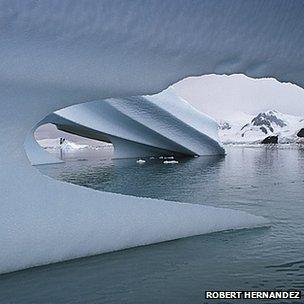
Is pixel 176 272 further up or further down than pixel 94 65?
further down

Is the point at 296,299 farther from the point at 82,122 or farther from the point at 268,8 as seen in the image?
the point at 82,122

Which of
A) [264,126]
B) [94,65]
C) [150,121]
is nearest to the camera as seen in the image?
[94,65]

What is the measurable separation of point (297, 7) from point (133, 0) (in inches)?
59.0

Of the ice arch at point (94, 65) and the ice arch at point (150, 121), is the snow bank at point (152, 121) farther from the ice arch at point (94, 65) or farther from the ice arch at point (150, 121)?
the ice arch at point (94, 65)

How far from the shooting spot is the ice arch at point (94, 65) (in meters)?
3.54

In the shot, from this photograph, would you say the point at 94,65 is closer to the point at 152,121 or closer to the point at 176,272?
the point at 176,272

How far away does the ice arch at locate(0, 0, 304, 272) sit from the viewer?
3543mm

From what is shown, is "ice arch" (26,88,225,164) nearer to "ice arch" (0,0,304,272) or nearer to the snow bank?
the snow bank

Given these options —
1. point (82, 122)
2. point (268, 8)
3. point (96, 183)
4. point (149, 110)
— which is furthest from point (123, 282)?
point (82, 122)

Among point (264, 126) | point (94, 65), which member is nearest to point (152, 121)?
point (94, 65)

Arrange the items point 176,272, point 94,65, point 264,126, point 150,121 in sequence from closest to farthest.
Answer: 1. point 176,272
2. point 94,65
3. point 150,121
4. point 264,126

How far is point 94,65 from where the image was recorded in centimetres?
416

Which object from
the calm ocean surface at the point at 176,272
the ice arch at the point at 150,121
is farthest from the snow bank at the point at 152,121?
the calm ocean surface at the point at 176,272

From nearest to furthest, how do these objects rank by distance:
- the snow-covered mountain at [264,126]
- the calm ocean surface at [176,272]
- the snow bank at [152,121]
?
the calm ocean surface at [176,272] < the snow bank at [152,121] < the snow-covered mountain at [264,126]
